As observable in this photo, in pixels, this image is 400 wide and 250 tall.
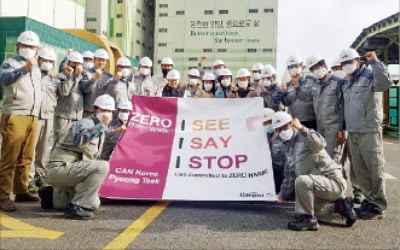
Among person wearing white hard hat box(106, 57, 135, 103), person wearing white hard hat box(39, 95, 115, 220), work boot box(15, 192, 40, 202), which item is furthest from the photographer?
person wearing white hard hat box(106, 57, 135, 103)

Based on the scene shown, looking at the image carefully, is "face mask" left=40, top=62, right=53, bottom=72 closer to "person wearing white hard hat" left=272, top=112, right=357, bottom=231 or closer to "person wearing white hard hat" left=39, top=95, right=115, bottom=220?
"person wearing white hard hat" left=39, top=95, right=115, bottom=220

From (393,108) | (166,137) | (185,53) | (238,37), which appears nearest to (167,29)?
(185,53)

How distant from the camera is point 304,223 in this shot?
168 inches

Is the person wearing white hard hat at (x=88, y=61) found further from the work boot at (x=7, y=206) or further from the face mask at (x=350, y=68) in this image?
the face mask at (x=350, y=68)

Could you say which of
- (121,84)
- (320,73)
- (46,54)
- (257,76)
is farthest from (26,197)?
(257,76)

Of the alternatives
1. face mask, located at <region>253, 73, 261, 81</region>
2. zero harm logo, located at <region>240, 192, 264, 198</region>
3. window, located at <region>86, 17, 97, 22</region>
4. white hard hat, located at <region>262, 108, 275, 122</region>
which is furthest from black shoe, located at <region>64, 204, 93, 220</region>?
window, located at <region>86, 17, 97, 22</region>

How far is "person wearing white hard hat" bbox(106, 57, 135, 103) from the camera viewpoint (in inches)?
263

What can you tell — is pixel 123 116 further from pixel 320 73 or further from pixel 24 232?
pixel 320 73

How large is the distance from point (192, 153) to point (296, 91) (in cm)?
187

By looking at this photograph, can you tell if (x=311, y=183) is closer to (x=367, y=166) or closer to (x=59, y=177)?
(x=367, y=166)

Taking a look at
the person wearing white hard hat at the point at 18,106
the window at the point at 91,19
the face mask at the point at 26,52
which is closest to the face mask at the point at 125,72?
the person wearing white hard hat at the point at 18,106

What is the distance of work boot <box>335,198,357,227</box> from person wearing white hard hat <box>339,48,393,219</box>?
1.78 feet

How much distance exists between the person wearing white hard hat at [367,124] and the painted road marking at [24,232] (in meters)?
3.57

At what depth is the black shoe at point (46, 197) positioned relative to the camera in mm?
4859
